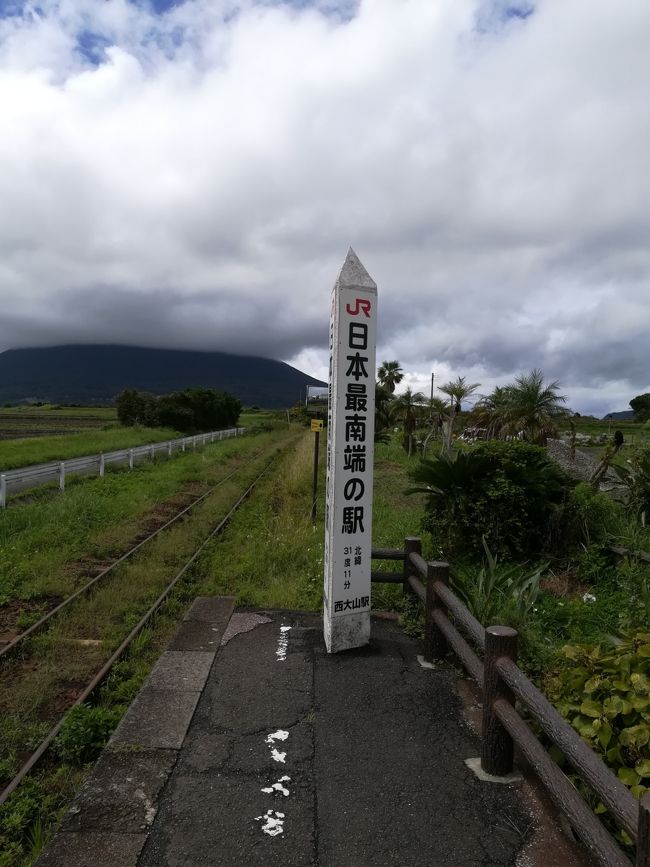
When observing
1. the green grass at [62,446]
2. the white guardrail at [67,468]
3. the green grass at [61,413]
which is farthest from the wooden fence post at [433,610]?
the green grass at [61,413]

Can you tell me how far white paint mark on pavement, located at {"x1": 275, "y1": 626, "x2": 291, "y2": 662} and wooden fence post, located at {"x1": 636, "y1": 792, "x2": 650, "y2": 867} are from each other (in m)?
3.30

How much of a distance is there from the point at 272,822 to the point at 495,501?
182 inches

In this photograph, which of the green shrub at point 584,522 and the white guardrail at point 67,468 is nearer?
the green shrub at point 584,522

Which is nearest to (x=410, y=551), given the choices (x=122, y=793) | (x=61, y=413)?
(x=122, y=793)

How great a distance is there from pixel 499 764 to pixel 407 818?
0.67 metres

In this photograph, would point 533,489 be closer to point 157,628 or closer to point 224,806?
point 157,628

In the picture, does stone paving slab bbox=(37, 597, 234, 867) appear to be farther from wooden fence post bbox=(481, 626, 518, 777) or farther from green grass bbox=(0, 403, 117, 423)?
green grass bbox=(0, 403, 117, 423)

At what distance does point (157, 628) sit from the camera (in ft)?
19.5

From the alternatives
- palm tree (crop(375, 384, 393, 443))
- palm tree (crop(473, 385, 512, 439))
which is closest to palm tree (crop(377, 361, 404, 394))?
palm tree (crop(375, 384, 393, 443))

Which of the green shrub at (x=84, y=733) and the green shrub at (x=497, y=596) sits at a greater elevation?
the green shrub at (x=497, y=596)

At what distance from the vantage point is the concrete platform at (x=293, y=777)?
2.68 metres

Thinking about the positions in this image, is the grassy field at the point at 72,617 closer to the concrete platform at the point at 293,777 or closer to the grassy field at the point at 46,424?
the concrete platform at the point at 293,777

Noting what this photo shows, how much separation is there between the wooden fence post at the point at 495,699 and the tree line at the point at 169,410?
40.4 meters

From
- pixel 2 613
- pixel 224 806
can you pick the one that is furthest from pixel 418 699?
pixel 2 613
